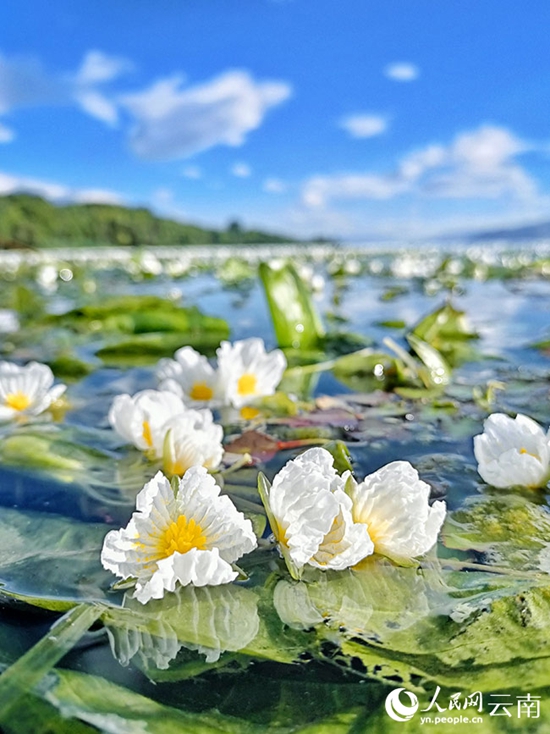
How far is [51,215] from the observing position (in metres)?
17.8

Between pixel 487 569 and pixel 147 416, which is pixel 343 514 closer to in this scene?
pixel 487 569

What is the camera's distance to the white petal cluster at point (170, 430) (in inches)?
33.2

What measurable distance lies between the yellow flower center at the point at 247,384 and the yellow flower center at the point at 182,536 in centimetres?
59

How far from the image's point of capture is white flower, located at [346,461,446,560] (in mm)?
614

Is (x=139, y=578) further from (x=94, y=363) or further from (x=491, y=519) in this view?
(x=94, y=363)

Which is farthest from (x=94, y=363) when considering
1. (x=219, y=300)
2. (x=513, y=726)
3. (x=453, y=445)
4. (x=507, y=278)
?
(x=507, y=278)

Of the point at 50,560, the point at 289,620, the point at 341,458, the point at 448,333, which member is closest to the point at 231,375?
the point at 341,458

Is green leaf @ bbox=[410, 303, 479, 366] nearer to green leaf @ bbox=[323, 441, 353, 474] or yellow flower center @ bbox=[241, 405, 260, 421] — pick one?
yellow flower center @ bbox=[241, 405, 260, 421]

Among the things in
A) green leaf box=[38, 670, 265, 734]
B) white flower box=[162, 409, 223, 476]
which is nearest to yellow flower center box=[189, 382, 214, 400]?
white flower box=[162, 409, 223, 476]

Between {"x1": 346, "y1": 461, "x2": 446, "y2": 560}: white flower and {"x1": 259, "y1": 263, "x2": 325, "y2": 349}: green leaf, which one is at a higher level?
{"x1": 259, "y1": 263, "x2": 325, "y2": 349}: green leaf

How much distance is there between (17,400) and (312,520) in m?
0.87

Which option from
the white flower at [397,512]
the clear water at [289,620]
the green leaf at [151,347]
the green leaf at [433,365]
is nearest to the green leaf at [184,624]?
the clear water at [289,620]

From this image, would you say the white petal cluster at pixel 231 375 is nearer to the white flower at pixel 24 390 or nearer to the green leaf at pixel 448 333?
the white flower at pixel 24 390

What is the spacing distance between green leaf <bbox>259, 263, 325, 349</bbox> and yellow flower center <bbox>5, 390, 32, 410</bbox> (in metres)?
0.75
